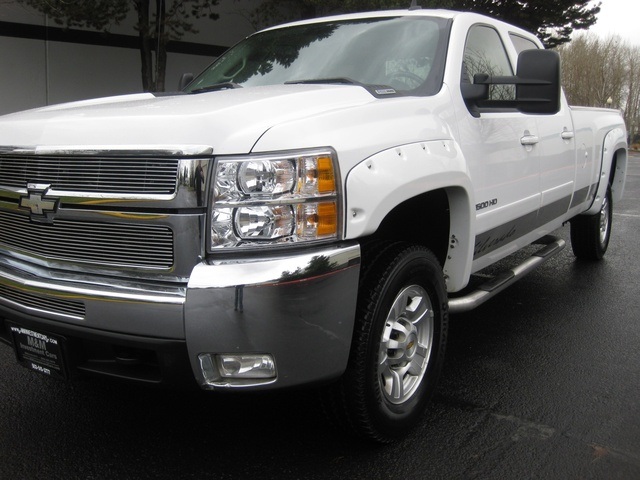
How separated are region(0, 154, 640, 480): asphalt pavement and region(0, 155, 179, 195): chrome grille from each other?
1.16m

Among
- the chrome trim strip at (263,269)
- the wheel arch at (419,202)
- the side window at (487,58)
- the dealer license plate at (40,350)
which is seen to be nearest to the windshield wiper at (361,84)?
the wheel arch at (419,202)

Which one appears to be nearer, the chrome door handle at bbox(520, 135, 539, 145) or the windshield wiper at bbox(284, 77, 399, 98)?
the windshield wiper at bbox(284, 77, 399, 98)

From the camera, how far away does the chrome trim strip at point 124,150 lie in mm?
2338

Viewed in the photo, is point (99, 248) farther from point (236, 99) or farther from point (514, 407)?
point (514, 407)

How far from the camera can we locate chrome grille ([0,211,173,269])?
242 cm

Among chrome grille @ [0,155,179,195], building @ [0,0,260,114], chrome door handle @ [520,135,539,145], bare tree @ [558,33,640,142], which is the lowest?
chrome grille @ [0,155,179,195]

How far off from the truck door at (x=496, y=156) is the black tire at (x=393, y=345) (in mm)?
689

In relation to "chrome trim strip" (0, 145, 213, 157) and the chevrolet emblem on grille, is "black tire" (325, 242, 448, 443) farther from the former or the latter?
the chevrolet emblem on grille

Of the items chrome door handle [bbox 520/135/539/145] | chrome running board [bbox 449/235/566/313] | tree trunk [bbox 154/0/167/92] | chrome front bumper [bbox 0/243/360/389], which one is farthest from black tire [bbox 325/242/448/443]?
tree trunk [bbox 154/0/167/92]

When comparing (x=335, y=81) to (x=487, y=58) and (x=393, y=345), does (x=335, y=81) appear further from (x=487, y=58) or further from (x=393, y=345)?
(x=393, y=345)

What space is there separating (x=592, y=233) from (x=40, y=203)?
5.37 meters

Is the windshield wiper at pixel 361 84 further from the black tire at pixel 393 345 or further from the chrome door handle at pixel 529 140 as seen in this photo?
the chrome door handle at pixel 529 140

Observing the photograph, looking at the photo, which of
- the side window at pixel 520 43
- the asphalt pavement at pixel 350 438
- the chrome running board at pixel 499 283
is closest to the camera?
the asphalt pavement at pixel 350 438

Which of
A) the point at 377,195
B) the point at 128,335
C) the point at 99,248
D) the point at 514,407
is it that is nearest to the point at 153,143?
the point at 99,248
